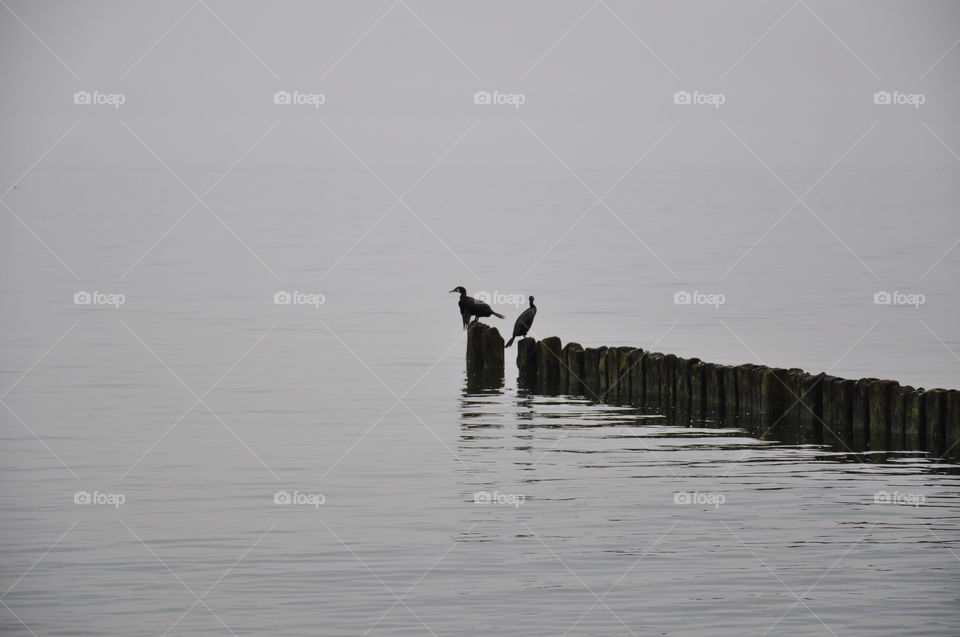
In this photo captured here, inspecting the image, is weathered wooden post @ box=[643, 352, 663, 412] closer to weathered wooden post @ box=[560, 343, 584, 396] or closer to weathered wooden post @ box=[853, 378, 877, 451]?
weathered wooden post @ box=[560, 343, 584, 396]

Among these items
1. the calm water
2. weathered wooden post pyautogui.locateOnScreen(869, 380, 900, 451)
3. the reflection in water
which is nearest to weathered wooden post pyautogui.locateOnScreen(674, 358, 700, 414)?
the calm water

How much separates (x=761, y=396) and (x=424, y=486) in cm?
597

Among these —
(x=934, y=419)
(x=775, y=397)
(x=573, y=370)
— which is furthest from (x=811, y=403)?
(x=573, y=370)

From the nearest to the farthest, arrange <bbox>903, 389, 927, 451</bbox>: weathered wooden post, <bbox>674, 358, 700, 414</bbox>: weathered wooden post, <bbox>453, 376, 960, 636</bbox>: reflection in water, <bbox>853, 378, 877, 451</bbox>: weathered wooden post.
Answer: <bbox>453, 376, 960, 636</bbox>: reflection in water, <bbox>903, 389, 927, 451</bbox>: weathered wooden post, <bbox>853, 378, 877, 451</bbox>: weathered wooden post, <bbox>674, 358, 700, 414</bbox>: weathered wooden post

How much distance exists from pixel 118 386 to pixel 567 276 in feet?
97.8

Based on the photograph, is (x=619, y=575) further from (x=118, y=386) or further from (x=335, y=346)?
(x=335, y=346)

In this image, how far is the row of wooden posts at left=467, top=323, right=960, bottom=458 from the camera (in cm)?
1853

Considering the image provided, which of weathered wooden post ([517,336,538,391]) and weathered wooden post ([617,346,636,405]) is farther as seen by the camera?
weathered wooden post ([517,336,538,391])

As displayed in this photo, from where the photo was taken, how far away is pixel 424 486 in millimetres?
17125

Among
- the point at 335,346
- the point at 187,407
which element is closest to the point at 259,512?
the point at 187,407

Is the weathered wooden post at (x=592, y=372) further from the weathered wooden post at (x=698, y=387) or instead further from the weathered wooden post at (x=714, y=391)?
the weathered wooden post at (x=714, y=391)

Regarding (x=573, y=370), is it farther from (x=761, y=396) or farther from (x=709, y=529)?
(x=709, y=529)

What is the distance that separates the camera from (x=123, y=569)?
13703 mm

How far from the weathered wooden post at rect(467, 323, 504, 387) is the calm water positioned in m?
0.52
